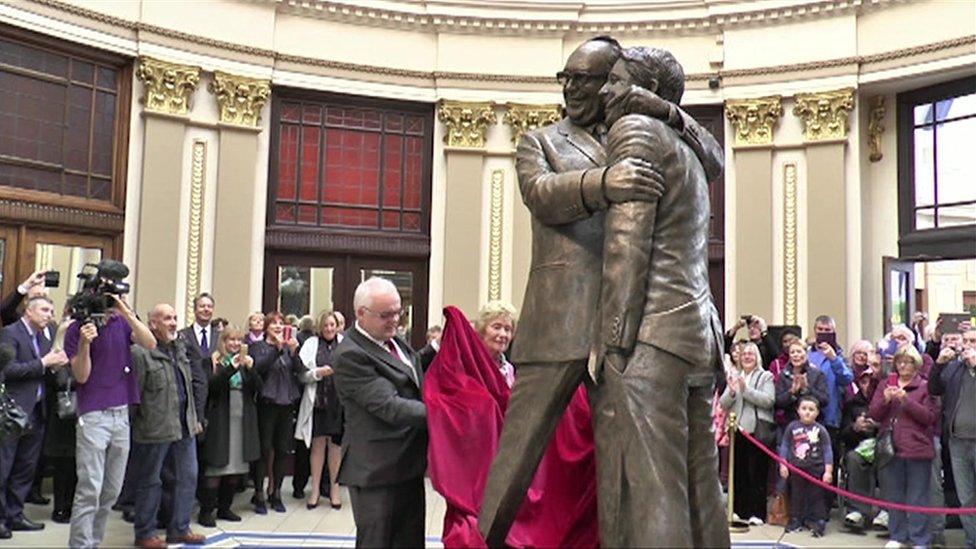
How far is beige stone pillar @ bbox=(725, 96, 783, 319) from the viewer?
1225cm

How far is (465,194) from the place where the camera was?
12.8m

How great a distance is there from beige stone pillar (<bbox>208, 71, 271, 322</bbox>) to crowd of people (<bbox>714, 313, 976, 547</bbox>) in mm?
6541

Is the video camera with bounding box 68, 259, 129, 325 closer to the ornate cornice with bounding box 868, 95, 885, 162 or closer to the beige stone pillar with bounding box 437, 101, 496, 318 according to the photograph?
the beige stone pillar with bounding box 437, 101, 496, 318

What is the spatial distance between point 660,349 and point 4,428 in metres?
4.56

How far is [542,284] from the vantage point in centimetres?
340

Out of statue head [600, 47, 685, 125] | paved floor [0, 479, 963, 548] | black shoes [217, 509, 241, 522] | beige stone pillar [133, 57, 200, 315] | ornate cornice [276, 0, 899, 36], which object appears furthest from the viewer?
ornate cornice [276, 0, 899, 36]

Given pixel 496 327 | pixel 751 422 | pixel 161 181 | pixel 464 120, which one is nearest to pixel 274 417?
pixel 496 327

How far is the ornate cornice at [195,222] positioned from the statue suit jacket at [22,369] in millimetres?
4686

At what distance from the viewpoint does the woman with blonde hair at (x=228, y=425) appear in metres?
7.32

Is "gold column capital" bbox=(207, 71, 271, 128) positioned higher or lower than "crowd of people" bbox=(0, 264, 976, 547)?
higher

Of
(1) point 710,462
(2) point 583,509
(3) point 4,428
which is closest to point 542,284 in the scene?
(1) point 710,462

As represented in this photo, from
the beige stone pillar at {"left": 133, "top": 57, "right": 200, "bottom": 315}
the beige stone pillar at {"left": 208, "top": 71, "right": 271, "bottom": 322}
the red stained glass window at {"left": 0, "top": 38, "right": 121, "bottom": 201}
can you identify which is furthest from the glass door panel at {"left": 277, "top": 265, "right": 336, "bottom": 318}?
the red stained glass window at {"left": 0, "top": 38, "right": 121, "bottom": 201}

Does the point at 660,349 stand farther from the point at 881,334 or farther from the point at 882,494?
the point at 881,334

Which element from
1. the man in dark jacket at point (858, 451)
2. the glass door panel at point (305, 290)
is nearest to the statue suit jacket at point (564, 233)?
the man in dark jacket at point (858, 451)
